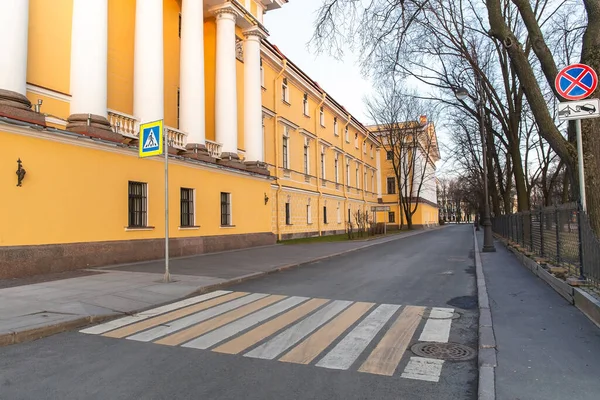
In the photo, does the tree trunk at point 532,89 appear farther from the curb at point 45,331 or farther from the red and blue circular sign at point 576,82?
the curb at point 45,331

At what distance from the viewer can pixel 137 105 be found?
50.6 ft

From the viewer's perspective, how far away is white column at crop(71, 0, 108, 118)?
13.0m

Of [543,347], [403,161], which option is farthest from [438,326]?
[403,161]

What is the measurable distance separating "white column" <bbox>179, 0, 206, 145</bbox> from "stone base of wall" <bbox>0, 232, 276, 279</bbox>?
4.48 metres

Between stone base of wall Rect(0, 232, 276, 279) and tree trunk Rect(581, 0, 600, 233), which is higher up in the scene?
tree trunk Rect(581, 0, 600, 233)

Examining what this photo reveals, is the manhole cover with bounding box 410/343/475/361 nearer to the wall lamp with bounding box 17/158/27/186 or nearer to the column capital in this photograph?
the wall lamp with bounding box 17/158/27/186

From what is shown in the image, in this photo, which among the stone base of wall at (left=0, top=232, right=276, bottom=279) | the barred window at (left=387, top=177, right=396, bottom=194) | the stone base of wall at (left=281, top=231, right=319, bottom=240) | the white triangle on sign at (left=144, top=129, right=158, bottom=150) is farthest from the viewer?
the barred window at (left=387, top=177, right=396, bottom=194)

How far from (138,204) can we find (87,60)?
486 centimetres

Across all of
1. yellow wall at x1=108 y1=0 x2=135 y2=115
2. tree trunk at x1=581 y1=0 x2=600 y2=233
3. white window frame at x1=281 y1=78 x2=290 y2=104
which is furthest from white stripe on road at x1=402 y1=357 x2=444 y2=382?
white window frame at x1=281 y1=78 x2=290 y2=104

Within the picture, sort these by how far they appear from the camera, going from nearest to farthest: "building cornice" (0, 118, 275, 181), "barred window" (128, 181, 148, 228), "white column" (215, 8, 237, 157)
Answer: "building cornice" (0, 118, 275, 181) < "barred window" (128, 181, 148, 228) < "white column" (215, 8, 237, 157)

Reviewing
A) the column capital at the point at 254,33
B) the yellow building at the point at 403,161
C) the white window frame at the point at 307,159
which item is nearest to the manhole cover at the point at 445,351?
the column capital at the point at 254,33

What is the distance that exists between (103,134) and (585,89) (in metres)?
12.4

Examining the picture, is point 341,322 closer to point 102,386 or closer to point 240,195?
point 102,386

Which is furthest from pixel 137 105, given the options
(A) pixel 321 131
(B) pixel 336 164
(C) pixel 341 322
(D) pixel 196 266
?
(B) pixel 336 164
